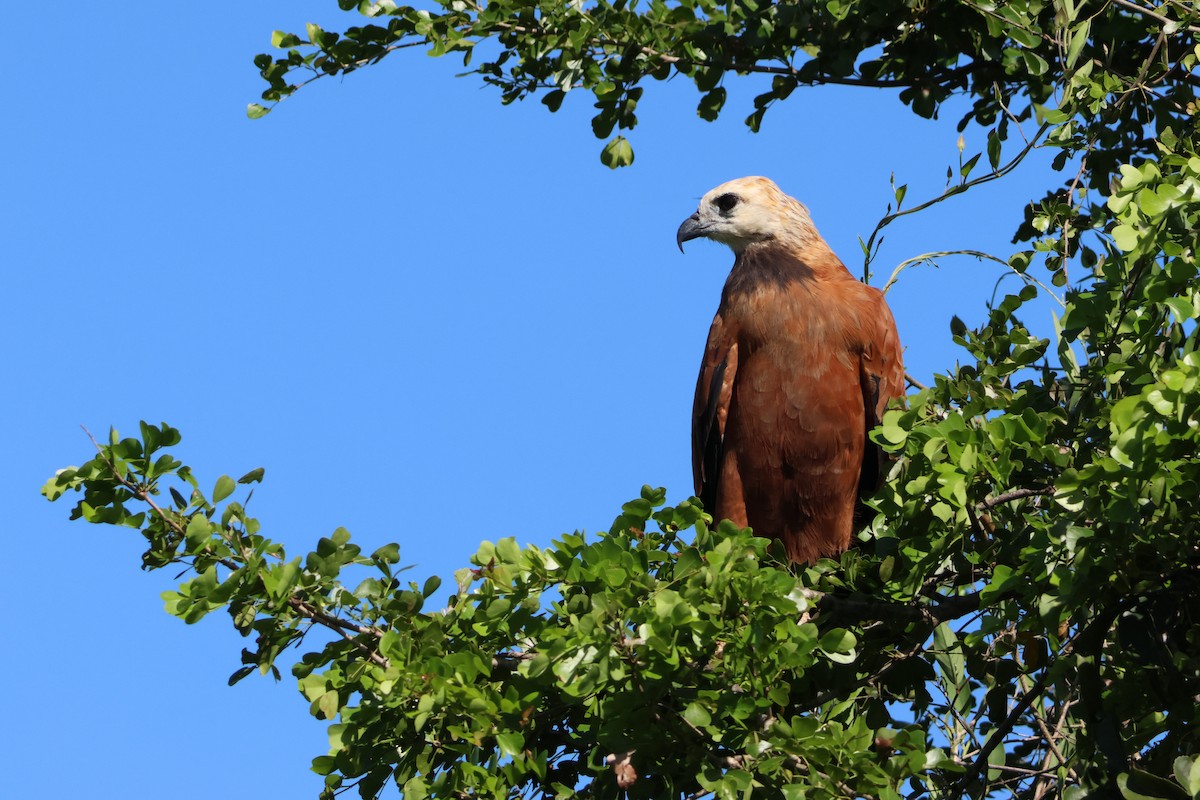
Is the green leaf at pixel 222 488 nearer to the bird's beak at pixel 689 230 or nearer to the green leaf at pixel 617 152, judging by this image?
the green leaf at pixel 617 152

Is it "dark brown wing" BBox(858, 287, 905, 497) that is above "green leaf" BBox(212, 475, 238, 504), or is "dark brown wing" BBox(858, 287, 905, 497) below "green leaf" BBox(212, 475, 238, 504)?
above

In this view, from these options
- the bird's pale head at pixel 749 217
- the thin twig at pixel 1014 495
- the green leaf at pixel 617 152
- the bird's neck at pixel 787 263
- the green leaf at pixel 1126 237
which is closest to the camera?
the green leaf at pixel 1126 237

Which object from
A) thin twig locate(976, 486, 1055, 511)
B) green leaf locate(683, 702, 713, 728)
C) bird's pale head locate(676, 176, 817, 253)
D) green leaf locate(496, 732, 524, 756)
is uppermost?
bird's pale head locate(676, 176, 817, 253)

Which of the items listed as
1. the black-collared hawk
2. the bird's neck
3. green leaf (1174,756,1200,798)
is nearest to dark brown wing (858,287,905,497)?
the black-collared hawk

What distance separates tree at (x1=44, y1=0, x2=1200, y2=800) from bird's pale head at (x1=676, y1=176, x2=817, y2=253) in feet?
5.02

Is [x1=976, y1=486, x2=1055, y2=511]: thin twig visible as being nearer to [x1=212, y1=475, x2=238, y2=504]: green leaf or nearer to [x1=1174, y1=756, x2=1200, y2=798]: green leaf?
[x1=1174, y1=756, x2=1200, y2=798]: green leaf

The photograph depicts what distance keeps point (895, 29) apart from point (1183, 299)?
1.82 m

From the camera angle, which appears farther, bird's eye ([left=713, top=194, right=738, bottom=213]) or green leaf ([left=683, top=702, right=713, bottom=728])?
bird's eye ([left=713, top=194, right=738, bottom=213])

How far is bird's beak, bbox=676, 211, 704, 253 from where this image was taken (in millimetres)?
5143

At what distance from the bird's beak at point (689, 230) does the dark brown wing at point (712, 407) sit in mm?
595

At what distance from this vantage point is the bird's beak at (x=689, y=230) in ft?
16.9

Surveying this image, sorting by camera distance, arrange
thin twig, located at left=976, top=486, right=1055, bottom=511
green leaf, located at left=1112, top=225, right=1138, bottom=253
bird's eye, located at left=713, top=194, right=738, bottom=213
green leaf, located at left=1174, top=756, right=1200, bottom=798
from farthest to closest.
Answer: bird's eye, located at left=713, top=194, right=738, bottom=213 < thin twig, located at left=976, top=486, right=1055, bottom=511 < green leaf, located at left=1112, top=225, right=1138, bottom=253 < green leaf, located at left=1174, top=756, right=1200, bottom=798

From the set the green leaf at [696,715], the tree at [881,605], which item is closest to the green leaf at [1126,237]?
the tree at [881,605]

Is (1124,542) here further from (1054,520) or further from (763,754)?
(763,754)
